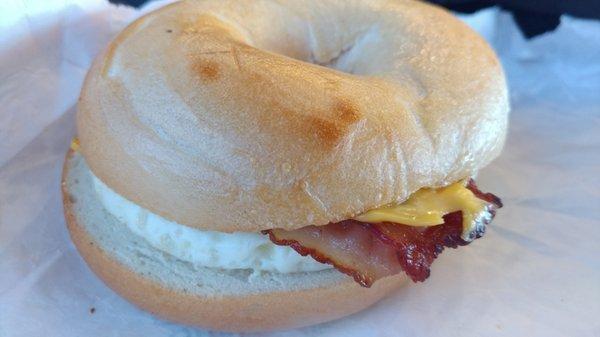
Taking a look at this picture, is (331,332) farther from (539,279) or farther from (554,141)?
(554,141)

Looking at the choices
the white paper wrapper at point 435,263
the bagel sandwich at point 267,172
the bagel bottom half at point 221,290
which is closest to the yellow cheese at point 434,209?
the bagel sandwich at point 267,172

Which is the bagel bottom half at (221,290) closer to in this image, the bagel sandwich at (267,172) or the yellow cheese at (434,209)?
the bagel sandwich at (267,172)

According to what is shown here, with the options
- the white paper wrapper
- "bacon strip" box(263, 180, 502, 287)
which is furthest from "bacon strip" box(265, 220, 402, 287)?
the white paper wrapper

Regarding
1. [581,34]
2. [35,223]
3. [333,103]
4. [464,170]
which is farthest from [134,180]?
[581,34]

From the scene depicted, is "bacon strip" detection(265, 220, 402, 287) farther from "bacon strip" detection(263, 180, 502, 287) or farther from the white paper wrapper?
the white paper wrapper

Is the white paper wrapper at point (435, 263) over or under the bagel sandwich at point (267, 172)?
under

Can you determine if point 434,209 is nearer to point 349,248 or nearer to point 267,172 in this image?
point 349,248
